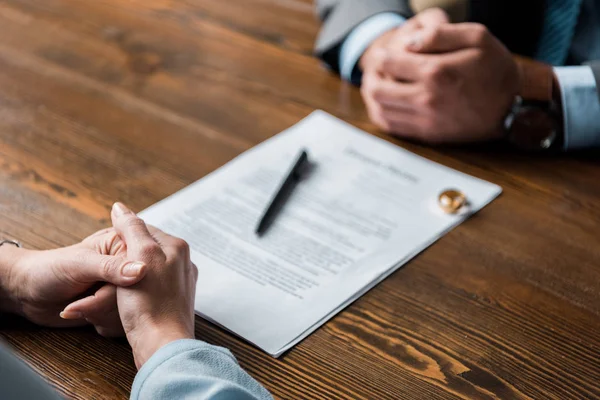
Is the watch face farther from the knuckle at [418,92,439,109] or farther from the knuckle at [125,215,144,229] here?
the knuckle at [125,215,144,229]

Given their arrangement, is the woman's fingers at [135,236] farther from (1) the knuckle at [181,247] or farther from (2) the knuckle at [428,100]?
(2) the knuckle at [428,100]

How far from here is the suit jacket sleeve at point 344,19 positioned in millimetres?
1284

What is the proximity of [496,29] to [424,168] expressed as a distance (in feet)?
1.74

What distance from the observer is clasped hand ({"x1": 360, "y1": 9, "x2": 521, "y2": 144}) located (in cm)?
111

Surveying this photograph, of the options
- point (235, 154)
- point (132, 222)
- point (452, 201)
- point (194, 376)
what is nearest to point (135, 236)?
point (132, 222)

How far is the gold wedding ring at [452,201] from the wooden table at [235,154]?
4cm

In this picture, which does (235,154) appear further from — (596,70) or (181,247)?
(596,70)

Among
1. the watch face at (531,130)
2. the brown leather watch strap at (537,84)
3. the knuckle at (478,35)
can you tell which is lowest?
the watch face at (531,130)

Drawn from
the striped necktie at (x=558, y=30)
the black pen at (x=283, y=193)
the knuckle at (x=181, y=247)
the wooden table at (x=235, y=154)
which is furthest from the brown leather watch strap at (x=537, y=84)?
the knuckle at (x=181, y=247)

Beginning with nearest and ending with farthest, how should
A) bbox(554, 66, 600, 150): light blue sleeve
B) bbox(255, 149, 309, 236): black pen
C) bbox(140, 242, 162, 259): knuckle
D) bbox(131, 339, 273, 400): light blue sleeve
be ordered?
bbox(131, 339, 273, 400): light blue sleeve, bbox(140, 242, 162, 259): knuckle, bbox(255, 149, 309, 236): black pen, bbox(554, 66, 600, 150): light blue sleeve

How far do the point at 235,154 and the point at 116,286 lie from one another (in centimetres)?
38

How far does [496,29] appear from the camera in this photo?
57.1 inches

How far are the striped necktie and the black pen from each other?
0.60 meters

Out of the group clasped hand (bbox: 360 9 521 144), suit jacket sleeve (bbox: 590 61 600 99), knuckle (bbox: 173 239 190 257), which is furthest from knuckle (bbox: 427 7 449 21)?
knuckle (bbox: 173 239 190 257)
